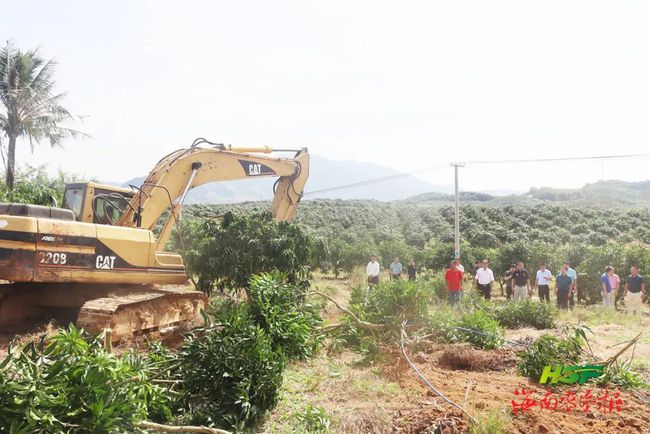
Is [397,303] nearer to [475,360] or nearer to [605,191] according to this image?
[475,360]

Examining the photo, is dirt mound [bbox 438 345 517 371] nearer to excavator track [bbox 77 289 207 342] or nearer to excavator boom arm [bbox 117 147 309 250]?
excavator track [bbox 77 289 207 342]

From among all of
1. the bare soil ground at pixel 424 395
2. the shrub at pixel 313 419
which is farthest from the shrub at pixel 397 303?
the shrub at pixel 313 419

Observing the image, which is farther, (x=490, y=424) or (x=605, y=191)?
(x=605, y=191)

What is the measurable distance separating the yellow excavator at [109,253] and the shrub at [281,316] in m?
2.09

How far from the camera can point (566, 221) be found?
45344 millimetres

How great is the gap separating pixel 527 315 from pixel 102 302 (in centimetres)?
821

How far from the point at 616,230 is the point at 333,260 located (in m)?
26.1

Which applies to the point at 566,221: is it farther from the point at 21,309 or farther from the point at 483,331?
the point at 21,309

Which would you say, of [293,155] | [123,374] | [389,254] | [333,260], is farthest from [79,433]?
[389,254]

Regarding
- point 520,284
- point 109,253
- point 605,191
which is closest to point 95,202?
point 109,253

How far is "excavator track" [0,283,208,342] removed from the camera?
8.36 m

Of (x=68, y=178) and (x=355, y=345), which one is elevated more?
(x=68, y=178)

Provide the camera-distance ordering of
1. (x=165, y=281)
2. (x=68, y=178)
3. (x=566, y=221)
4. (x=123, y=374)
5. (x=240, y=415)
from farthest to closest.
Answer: (x=566, y=221) → (x=68, y=178) → (x=165, y=281) → (x=240, y=415) → (x=123, y=374)

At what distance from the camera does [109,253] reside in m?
8.53
